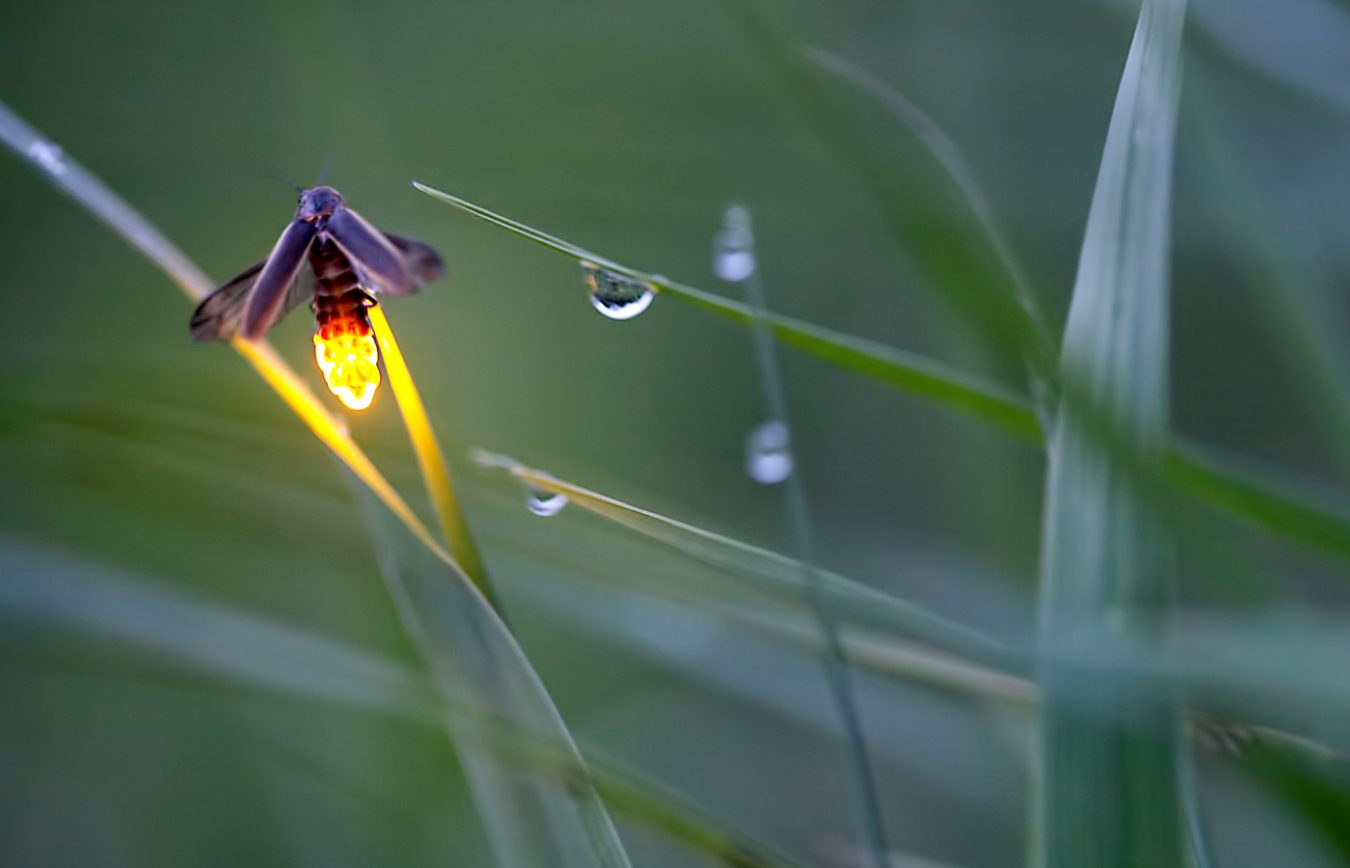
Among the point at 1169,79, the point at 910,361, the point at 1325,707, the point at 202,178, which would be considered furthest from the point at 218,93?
the point at 1325,707

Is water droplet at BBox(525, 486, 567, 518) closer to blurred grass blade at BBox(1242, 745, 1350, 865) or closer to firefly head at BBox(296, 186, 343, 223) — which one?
firefly head at BBox(296, 186, 343, 223)

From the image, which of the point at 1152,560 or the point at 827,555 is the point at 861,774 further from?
the point at 827,555

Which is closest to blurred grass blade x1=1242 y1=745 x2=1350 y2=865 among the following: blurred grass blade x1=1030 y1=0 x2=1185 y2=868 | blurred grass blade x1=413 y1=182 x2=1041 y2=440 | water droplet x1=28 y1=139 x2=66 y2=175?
blurred grass blade x1=1030 y1=0 x2=1185 y2=868

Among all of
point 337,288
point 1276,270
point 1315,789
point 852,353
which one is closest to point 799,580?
point 852,353

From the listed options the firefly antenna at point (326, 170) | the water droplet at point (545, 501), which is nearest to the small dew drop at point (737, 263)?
the water droplet at point (545, 501)

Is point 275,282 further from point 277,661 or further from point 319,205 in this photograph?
point 277,661

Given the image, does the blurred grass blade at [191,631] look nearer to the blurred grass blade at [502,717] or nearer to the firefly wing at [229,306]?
the blurred grass blade at [502,717]
